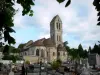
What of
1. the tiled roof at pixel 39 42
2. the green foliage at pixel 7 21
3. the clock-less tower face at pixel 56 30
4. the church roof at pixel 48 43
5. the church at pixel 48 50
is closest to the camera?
the green foliage at pixel 7 21

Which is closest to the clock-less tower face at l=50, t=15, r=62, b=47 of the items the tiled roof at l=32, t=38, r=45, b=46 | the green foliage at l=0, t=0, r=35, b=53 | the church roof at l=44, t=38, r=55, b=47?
the church roof at l=44, t=38, r=55, b=47

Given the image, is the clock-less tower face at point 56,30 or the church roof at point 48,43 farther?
the clock-less tower face at point 56,30

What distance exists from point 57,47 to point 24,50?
15.2 metres

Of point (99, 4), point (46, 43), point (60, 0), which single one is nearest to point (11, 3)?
point (60, 0)

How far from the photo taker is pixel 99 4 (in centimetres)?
272

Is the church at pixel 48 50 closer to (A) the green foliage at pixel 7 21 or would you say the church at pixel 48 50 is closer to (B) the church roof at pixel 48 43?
(B) the church roof at pixel 48 43

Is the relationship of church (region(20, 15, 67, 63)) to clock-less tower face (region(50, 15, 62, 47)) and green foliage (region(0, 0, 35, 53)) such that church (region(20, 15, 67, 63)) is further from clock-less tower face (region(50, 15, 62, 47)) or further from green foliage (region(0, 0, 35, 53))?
green foliage (region(0, 0, 35, 53))

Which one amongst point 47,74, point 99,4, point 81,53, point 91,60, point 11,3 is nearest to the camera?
point 99,4

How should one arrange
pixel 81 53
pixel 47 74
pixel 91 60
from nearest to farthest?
pixel 47 74 → pixel 91 60 → pixel 81 53

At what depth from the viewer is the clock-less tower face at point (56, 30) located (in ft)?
374

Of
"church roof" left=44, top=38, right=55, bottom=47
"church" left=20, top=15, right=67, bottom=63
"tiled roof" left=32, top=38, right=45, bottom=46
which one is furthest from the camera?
"church roof" left=44, top=38, right=55, bottom=47

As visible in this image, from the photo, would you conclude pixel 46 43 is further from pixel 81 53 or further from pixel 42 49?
pixel 81 53

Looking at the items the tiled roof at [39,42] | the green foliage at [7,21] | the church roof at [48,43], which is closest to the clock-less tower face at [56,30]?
the church roof at [48,43]

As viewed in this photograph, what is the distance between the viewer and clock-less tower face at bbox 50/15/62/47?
11388cm
